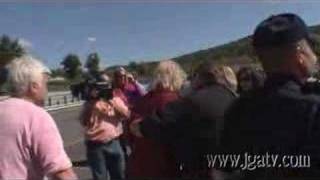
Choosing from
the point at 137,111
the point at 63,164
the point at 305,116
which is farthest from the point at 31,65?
the point at 305,116

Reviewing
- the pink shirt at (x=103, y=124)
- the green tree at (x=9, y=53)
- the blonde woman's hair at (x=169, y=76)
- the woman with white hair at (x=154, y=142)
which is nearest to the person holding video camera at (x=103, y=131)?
the pink shirt at (x=103, y=124)

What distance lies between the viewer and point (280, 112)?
4.78 ft

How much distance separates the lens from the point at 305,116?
144 centimetres

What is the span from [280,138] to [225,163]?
178mm

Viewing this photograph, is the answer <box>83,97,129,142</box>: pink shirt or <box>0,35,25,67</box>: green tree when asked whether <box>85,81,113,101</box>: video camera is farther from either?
<box>0,35,25,67</box>: green tree

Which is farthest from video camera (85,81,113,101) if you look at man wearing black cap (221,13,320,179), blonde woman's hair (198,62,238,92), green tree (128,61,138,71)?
man wearing black cap (221,13,320,179)

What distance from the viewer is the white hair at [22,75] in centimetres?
264

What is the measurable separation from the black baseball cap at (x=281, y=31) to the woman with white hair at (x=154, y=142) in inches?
41.2

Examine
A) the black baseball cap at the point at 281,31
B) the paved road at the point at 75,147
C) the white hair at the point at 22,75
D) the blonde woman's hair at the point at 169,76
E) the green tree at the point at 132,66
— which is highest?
the black baseball cap at the point at 281,31

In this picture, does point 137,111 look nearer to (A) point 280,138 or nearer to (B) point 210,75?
(B) point 210,75

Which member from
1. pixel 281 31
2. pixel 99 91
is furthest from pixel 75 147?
pixel 281 31

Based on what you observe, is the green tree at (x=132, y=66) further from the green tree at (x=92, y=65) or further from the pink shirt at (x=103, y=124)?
the pink shirt at (x=103, y=124)

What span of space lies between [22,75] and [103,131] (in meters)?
2.63

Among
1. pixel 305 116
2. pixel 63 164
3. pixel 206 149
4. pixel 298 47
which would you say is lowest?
pixel 63 164
